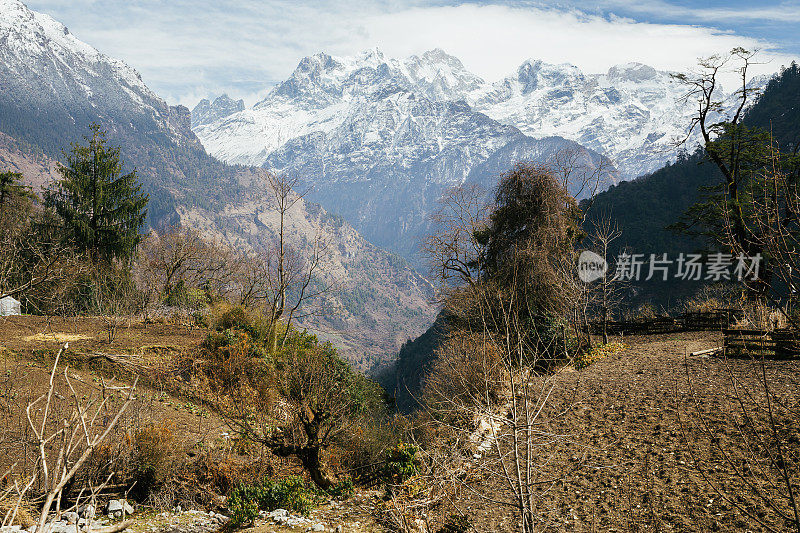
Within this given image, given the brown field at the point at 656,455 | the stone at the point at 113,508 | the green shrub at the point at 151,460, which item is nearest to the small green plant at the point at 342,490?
the brown field at the point at 656,455

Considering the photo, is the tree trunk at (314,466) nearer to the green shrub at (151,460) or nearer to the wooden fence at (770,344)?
the green shrub at (151,460)

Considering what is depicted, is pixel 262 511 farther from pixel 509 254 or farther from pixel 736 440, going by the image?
pixel 509 254

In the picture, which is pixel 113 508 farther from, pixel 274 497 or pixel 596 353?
pixel 596 353

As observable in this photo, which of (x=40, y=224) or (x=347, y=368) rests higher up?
(x=40, y=224)

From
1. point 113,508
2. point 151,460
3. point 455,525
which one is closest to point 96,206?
point 151,460

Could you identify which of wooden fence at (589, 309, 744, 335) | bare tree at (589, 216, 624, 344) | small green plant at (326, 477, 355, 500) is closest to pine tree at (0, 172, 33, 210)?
small green plant at (326, 477, 355, 500)

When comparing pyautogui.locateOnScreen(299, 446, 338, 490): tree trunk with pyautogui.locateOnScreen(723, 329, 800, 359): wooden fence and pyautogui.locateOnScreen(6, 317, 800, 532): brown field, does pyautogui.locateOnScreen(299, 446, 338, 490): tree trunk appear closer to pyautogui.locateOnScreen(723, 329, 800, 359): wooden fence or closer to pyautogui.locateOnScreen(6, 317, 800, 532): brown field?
pyautogui.locateOnScreen(6, 317, 800, 532): brown field

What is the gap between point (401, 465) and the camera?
31.2 feet

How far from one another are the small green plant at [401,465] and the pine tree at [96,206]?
20.4 meters

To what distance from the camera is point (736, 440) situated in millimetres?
7492

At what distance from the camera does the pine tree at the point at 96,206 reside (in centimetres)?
2364

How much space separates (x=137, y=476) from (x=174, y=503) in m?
0.79

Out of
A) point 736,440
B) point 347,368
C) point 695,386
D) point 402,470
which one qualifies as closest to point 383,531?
point 402,470

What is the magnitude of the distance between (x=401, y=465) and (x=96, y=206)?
22.1 metres
